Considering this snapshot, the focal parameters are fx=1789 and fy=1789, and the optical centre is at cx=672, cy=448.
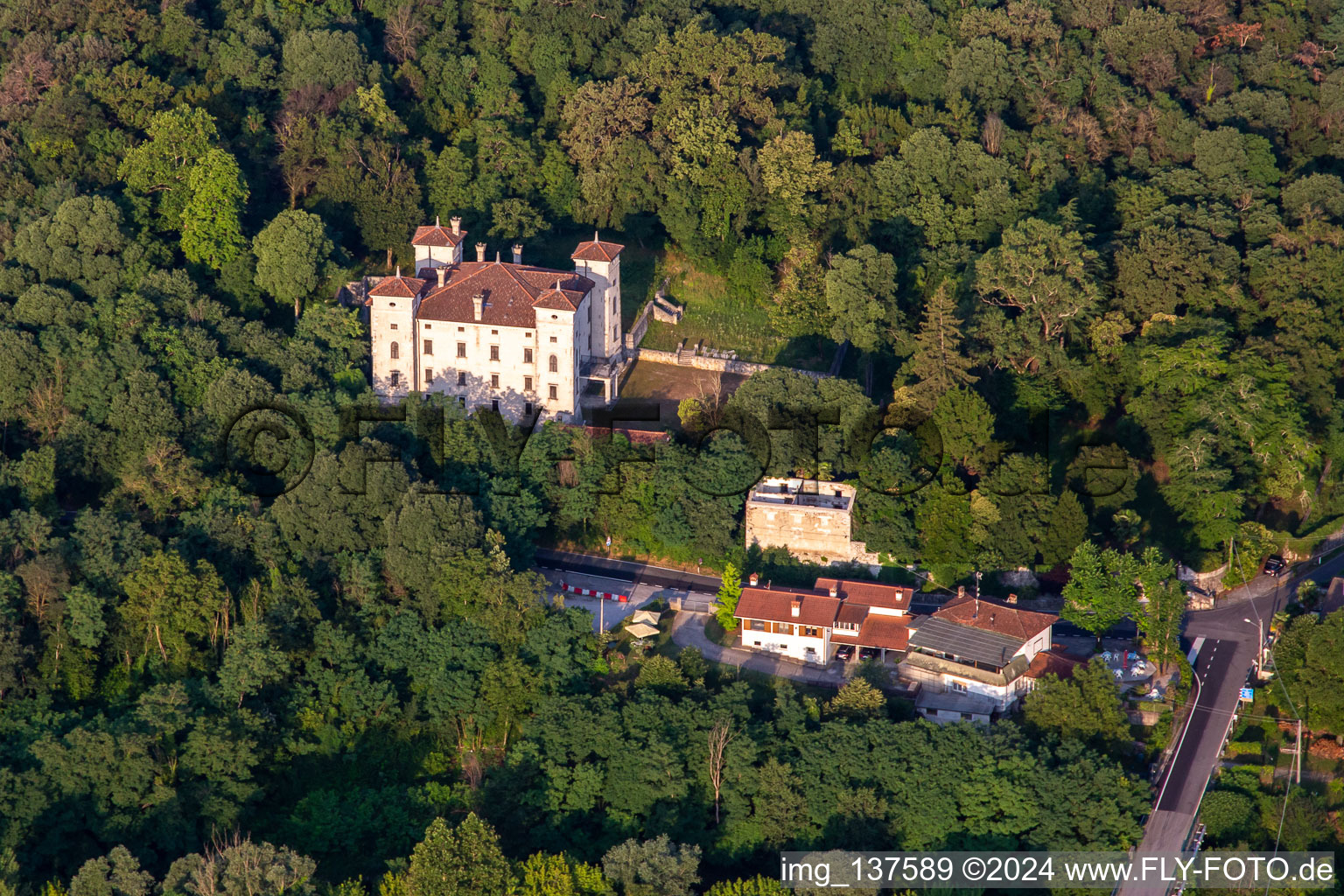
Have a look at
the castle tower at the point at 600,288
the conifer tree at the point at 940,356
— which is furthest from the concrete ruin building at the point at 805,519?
the castle tower at the point at 600,288

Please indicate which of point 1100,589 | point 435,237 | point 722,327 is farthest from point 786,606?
point 435,237

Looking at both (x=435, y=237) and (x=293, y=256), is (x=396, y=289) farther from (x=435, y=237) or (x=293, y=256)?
(x=293, y=256)

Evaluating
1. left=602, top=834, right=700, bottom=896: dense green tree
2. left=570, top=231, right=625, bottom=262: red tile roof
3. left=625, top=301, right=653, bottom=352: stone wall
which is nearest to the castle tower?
left=570, top=231, right=625, bottom=262: red tile roof

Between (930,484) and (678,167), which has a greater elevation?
(678,167)

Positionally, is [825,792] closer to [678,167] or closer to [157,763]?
[157,763]

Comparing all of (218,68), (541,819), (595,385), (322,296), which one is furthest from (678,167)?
(541,819)
